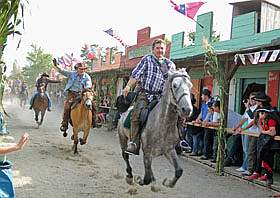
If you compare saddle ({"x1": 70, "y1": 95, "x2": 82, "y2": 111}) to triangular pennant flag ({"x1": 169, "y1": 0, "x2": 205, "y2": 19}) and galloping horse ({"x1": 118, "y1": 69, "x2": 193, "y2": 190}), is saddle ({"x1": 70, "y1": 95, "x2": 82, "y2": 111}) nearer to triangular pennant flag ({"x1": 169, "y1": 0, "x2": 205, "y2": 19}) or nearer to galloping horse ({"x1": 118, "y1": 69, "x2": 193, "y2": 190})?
galloping horse ({"x1": 118, "y1": 69, "x2": 193, "y2": 190})

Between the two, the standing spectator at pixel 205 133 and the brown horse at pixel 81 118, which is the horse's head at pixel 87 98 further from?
the standing spectator at pixel 205 133

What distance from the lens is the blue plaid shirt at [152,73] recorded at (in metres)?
7.68

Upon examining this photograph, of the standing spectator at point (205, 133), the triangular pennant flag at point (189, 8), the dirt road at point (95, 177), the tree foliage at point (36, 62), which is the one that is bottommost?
the dirt road at point (95, 177)

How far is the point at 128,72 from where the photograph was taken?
67.8 feet

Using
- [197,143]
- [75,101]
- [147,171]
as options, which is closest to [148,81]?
[147,171]

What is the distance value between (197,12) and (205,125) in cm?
580

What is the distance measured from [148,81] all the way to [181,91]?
113 cm

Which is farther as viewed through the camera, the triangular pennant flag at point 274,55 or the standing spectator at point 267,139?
the standing spectator at point 267,139

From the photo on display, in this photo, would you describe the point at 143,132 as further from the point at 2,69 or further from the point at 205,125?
the point at 205,125

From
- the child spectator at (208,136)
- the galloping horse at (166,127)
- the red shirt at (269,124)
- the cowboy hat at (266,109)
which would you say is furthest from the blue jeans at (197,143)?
the galloping horse at (166,127)

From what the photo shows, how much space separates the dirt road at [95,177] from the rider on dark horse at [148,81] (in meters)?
1.02

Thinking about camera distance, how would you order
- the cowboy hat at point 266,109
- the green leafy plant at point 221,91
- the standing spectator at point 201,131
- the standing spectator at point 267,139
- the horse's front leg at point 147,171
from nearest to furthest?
the horse's front leg at point 147,171, the standing spectator at point 267,139, the cowboy hat at point 266,109, the green leafy plant at point 221,91, the standing spectator at point 201,131

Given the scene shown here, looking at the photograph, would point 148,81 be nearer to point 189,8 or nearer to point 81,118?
point 81,118

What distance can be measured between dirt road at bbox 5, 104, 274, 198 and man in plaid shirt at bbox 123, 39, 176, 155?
3.34 feet
